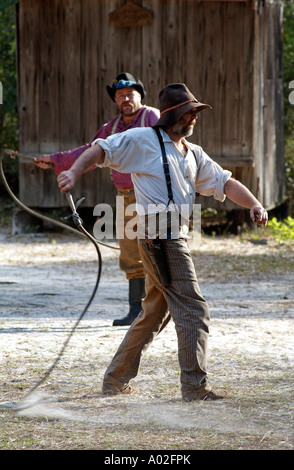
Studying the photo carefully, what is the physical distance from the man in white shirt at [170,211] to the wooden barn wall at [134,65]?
22.4 ft

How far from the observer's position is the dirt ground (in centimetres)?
353

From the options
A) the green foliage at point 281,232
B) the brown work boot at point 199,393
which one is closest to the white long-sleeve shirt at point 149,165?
the brown work boot at point 199,393

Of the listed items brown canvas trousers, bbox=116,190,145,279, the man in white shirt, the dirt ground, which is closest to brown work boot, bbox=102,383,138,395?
the dirt ground

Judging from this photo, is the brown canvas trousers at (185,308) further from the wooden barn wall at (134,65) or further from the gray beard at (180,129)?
the wooden barn wall at (134,65)

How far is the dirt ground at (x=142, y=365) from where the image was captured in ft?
11.6

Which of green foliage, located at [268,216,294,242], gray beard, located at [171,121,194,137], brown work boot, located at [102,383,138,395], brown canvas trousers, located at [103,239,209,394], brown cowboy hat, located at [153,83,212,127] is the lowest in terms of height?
green foliage, located at [268,216,294,242]

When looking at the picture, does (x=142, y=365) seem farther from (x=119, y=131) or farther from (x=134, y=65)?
(x=134, y=65)

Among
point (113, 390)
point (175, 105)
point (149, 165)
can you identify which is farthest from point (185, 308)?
point (175, 105)

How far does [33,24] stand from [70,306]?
5.56 metres

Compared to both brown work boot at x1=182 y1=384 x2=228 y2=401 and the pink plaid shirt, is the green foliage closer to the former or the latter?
the pink plaid shirt

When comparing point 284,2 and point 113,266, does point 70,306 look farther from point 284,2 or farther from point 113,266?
point 284,2

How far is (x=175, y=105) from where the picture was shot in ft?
13.6

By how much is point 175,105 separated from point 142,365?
5.84 ft

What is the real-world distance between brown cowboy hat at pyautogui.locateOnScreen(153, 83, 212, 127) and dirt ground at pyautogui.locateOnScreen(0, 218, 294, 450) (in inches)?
62.5
